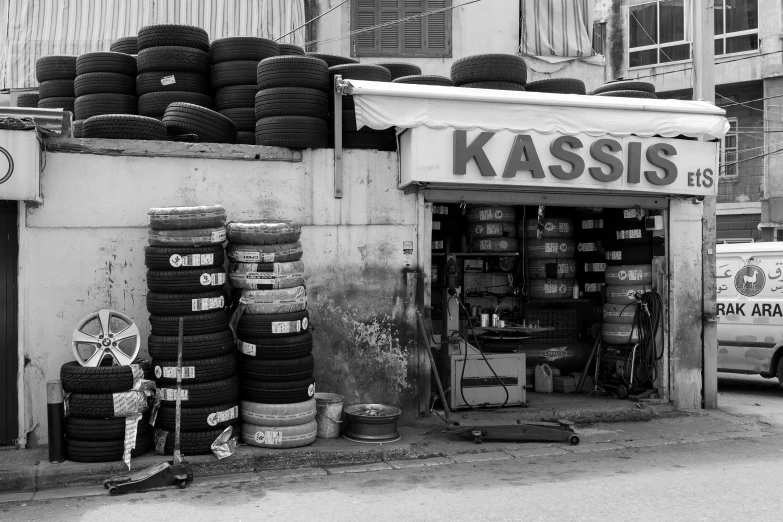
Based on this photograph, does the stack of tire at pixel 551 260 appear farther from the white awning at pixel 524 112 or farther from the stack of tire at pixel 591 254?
the white awning at pixel 524 112

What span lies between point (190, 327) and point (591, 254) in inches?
260

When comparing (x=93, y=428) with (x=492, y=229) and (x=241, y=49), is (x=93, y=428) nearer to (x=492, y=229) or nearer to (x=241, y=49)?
(x=241, y=49)

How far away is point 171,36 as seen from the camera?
9.54 metres

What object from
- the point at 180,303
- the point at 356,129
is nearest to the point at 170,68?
the point at 356,129

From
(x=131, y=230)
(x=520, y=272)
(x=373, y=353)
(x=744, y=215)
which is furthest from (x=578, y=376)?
(x=744, y=215)

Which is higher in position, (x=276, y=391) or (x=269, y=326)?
(x=269, y=326)

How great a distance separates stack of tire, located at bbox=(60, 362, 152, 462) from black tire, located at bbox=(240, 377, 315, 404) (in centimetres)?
117

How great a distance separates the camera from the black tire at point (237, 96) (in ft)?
31.0

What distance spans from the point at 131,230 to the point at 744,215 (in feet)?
75.2

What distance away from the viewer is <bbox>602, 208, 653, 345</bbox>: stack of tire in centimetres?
1051

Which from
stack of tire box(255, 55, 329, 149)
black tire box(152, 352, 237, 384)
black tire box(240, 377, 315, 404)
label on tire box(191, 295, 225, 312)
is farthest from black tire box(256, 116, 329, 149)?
black tire box(240, 377, 315, 404)

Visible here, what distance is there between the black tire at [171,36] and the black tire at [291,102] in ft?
5.14

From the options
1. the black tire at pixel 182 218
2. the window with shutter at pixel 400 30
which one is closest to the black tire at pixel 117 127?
the black tire at pixel 182 218

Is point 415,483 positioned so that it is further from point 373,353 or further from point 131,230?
point 131,230
